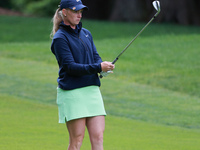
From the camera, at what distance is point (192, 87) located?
13.2 m

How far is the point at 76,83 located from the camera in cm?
464

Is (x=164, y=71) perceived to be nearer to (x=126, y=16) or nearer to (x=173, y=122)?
(x=173, y=122)

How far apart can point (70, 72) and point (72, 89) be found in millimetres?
177

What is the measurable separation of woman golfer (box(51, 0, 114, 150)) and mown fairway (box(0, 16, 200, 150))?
1660 mm

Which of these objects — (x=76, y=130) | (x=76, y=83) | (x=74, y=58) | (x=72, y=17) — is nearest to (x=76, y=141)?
(x=76, y=130)

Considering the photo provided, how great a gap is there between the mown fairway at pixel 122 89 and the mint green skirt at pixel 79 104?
167 cm

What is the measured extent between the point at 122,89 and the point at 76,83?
8.06 meters

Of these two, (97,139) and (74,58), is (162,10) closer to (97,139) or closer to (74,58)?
(74,58)

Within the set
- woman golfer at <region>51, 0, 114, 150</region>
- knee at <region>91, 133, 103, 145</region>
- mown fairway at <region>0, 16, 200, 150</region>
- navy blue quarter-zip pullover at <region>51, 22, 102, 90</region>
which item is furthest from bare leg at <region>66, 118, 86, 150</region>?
mown fairway at <region>0, 16, 200, 150</region>

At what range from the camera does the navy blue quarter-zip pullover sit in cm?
454

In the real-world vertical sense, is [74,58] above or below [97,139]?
above

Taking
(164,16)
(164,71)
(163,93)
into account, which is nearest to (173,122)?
(163,93)

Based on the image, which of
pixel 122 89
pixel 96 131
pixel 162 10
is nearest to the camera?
pixel 96 131

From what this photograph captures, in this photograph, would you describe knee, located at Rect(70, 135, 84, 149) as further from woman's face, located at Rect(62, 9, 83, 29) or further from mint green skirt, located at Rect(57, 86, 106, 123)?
woman's face, located at Rect(62, 9, 83, 29)
